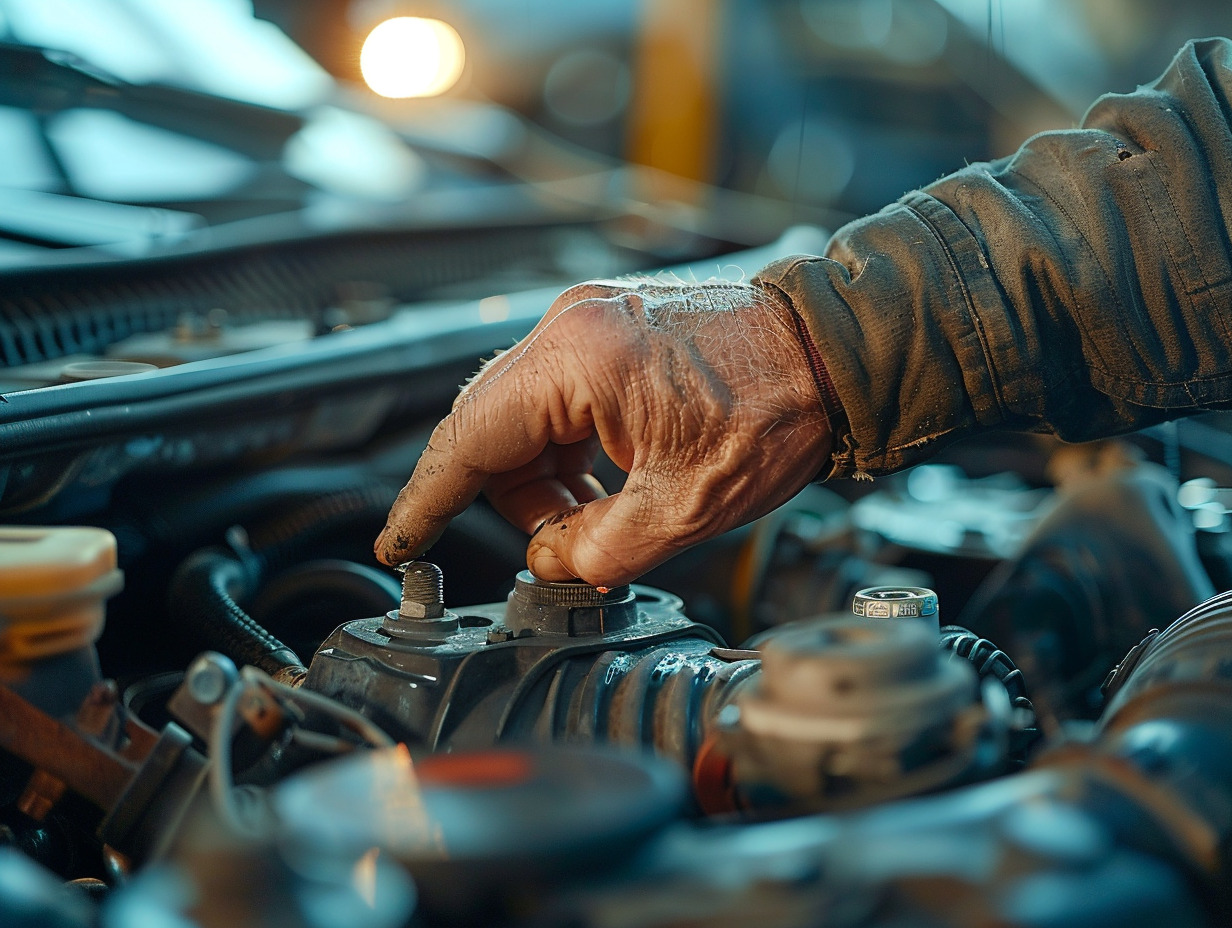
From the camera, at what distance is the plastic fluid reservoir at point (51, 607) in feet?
1.94

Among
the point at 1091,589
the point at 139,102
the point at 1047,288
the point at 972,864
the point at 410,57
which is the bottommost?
the point at 1091,589

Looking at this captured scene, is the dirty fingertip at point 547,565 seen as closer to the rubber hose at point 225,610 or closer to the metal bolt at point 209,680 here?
the rubber hose at point 225,610

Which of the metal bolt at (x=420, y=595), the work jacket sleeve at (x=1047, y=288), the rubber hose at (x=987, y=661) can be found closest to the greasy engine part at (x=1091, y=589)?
the work jacket sleeve at (x=1047, y=288)

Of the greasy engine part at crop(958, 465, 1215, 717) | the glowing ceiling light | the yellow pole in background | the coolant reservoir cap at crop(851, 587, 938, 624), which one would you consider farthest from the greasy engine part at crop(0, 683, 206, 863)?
the yellow pole in background

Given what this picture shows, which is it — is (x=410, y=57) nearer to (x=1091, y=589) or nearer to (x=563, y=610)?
(x=1091, y=589)

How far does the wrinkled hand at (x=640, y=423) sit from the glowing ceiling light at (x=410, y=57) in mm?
1864

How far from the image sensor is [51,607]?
60cm

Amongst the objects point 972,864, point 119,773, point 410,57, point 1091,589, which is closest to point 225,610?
point 119,773

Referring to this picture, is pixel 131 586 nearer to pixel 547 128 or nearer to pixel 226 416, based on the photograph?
pixel 226 416

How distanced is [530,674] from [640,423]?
27cm

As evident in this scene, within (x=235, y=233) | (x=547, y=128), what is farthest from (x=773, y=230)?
(x=547, y=128)

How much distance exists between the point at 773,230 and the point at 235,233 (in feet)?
5.40

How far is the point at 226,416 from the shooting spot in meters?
1.14

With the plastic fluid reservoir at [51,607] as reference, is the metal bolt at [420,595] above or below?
below
